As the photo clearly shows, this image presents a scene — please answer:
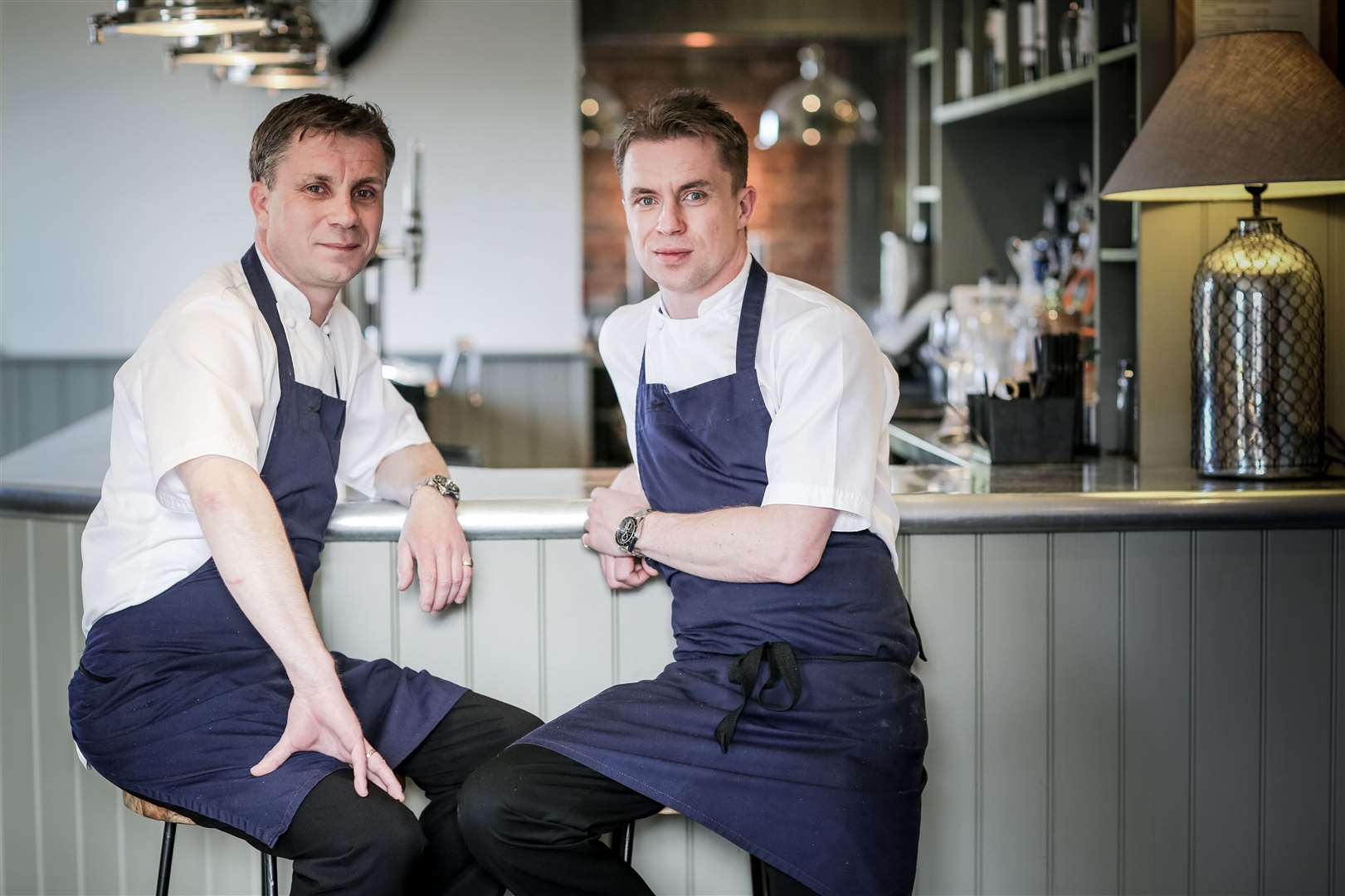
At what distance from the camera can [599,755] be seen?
1755mm

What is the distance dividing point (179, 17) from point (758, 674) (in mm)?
1550

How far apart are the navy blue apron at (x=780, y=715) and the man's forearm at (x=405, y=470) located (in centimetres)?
46

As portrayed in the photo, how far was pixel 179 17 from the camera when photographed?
2.47 meters

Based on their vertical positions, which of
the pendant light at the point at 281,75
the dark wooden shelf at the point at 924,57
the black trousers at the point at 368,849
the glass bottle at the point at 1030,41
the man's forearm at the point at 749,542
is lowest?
the black trousers at the point at 368,849

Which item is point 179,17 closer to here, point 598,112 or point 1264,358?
point 1264,358

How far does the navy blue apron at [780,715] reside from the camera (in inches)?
68.5

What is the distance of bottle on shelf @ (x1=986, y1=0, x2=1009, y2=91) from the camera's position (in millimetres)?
4098

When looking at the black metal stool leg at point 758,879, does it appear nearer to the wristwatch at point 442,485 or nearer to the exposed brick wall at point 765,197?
the wristwatch at point 442,485

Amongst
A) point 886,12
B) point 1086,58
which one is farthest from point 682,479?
point 886,12

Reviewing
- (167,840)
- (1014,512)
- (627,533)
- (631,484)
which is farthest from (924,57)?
(167,840)

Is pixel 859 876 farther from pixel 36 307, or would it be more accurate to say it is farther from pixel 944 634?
pixel 36 307

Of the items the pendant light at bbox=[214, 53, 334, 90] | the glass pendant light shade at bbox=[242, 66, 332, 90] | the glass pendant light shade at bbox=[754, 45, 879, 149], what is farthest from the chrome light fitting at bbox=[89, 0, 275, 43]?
the glass pendant light shade at bbox=[754, 45, 879, 149]

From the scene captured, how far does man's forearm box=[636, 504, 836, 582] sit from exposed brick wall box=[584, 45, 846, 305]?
23.5 ft

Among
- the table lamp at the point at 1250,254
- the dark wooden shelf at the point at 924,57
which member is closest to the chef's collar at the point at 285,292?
the table lamp at the point at 1250,254
